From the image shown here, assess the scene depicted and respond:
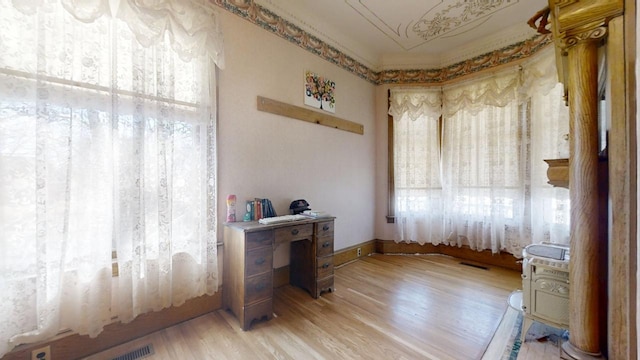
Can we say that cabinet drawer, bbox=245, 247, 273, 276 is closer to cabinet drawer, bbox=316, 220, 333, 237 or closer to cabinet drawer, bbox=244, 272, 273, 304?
cabinet drawer, bbox=244, 272, 273, 304

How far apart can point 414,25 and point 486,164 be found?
2.09m

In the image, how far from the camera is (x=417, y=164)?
3.65 meters

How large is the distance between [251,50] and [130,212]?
181 centimetres

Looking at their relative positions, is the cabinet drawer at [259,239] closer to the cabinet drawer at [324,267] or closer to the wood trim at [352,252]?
the cabinet drawer at [324,267]

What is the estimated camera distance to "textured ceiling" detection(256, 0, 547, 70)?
2.65 m

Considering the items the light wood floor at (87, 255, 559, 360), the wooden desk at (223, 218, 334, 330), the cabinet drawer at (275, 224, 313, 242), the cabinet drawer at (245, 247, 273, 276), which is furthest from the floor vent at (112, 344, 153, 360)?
the cabinet drawer at (275, 224, 313, 242)

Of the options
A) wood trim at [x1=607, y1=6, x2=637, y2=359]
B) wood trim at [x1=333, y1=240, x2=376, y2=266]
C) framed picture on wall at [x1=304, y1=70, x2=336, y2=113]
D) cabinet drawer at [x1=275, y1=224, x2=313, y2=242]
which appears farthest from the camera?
wood trim at [x1=333, y1=240, x2=376, y2=266]

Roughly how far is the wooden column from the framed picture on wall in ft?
7.37

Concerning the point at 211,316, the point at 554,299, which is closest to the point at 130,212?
the point at 211,316

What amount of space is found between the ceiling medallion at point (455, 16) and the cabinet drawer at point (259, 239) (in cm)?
313

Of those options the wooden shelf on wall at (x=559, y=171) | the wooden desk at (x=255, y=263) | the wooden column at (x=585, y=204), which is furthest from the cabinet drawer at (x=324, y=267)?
the wooden shelf on wall at (x=559, y=171)

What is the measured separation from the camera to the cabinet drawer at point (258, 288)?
1.87 meters

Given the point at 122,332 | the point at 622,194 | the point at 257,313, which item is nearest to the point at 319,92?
the point at 257,313

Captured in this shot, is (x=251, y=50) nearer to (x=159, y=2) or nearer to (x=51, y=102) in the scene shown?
(x=159, y=2)
